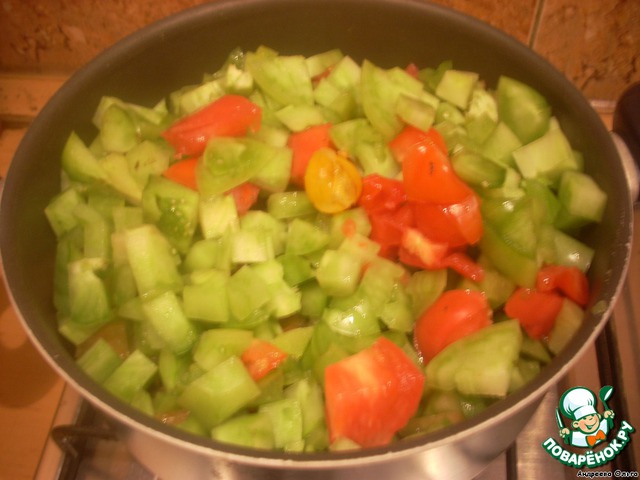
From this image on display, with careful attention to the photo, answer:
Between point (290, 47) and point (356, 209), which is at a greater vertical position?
point (290, 47)

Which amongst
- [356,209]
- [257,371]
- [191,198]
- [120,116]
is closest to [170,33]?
[120,116]

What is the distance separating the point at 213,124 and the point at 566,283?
0.58m

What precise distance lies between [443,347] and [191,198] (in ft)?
1.40

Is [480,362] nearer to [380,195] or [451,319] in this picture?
[451,319]

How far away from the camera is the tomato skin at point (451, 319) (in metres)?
0.84

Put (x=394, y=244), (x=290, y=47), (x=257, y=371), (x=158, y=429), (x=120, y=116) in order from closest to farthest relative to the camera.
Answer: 1. (x=158, y=429)
2. (x=257, y=371)
3. (x=394, y=244)
4. (x=120, y=116)
5. (x=290, y=47)

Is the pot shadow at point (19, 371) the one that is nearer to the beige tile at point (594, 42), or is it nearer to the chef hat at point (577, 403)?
the chef hat at point (577, 403)

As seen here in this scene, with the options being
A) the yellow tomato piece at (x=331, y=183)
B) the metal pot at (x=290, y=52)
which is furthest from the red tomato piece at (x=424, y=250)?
the metal pot at (x=290, y=52)

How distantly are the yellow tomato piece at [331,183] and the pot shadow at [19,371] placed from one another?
600mm

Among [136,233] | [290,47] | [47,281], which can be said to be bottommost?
[47,281]

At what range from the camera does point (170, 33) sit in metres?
1.07

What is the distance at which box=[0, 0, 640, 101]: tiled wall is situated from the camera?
1.30 m

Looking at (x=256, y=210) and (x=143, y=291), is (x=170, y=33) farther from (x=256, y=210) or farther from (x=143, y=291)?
(x=143, y=291)

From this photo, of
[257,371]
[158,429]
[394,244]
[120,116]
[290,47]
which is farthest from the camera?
[290,47]
